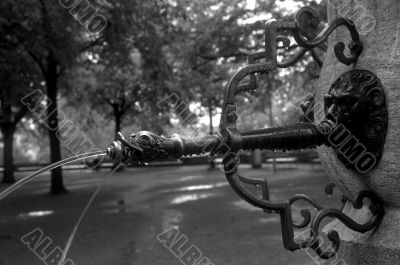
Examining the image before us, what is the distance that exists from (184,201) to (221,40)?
16.4 ft

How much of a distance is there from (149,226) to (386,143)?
7.38m

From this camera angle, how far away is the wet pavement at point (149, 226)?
22.4 feet

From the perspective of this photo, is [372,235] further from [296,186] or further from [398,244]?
[296,186]

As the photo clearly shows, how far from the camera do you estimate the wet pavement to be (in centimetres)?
683

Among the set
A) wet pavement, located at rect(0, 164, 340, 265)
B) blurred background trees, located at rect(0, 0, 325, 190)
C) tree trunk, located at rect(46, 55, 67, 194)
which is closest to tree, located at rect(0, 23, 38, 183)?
blurred background trees, located at rect(0, 0, 325, 190)

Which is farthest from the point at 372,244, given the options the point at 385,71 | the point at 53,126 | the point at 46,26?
the point at 53,126

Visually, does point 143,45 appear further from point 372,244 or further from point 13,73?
point 372,244

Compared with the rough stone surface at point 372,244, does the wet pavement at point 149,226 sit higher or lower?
lower

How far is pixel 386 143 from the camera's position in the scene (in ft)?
7.95

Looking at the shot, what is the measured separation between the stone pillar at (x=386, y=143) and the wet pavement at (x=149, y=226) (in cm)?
361

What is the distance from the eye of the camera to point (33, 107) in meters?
18.0

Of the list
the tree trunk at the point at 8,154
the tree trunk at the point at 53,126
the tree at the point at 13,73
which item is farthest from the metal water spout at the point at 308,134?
the tree trunk at the point at 8,154

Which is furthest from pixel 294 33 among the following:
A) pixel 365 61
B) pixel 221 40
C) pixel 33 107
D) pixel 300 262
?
pixel 33 107

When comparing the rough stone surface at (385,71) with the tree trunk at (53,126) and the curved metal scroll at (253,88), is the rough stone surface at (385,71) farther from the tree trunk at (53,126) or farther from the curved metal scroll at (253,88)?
the tree trunk at (53,126)
